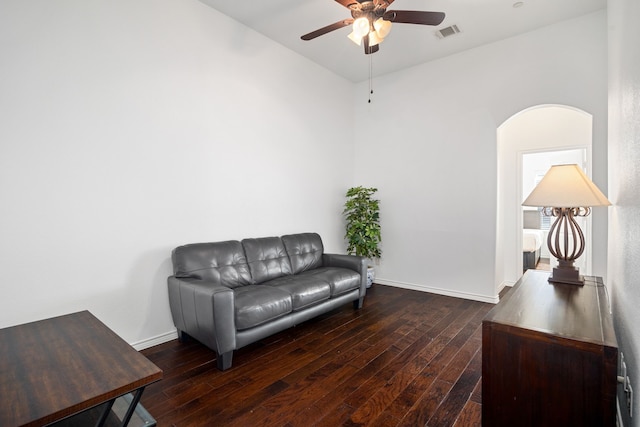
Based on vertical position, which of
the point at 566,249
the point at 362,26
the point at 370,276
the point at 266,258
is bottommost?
the point at 370,276

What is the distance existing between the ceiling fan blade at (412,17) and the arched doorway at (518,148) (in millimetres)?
2176

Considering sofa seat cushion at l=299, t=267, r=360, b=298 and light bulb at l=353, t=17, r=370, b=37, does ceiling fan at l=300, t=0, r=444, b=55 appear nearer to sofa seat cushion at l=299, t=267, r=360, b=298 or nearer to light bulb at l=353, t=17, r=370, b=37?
light bulb at l=353, t=17, r=370, b=37

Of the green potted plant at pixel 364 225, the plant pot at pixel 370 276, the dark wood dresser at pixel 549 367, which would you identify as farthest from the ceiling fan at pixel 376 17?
the plant pot at pixel 370 276

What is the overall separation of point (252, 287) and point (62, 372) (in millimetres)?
1784

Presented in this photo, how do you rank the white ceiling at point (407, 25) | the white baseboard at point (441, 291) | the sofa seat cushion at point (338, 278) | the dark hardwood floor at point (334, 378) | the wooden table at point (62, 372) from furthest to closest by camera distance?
the white baseboard at point (441, 291)
the sofa seat cushion at point (338, 278)
the white ceiling at point (407, 25)
the dark hardwood floor at point (334, 378)
the wooden table at point (62, 372)

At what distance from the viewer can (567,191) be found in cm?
194

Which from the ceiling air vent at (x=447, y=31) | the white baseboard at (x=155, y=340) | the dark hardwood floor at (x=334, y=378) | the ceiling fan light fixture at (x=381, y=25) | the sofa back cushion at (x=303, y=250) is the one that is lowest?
the dark hardwood floor at (x=334, y=378)

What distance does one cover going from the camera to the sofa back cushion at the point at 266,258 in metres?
3.31

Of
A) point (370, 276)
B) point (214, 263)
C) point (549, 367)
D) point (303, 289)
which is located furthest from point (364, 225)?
point (549, 367)

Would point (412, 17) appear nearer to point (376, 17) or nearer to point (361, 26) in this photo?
point (376, 17)

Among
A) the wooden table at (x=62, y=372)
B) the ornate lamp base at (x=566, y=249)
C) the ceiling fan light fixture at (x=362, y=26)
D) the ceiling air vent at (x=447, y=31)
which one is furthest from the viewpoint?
the ceiling air vent at (x=447, y=31)

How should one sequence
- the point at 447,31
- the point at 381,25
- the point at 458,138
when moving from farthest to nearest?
the point at 458,138 < the point at 447,31 < the point at 381,25

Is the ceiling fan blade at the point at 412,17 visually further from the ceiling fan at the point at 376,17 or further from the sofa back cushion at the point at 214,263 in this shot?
the sofa back cushion at the point at 214,263

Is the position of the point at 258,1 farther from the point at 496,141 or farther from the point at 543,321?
the point at 543,321
